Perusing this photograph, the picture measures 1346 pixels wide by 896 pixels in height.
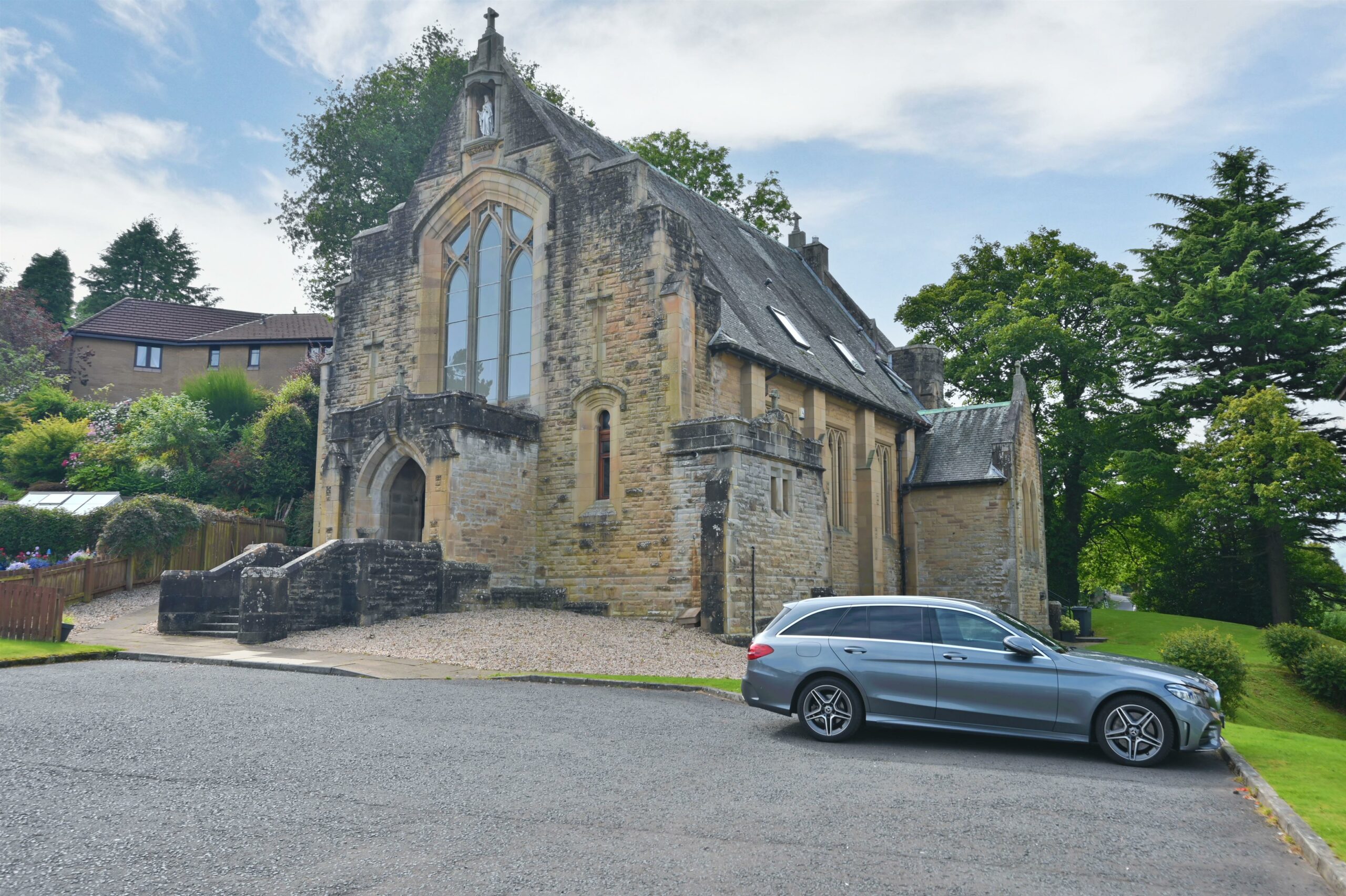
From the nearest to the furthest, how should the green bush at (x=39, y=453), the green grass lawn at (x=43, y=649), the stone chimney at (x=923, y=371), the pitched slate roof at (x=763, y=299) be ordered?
the green grass lawn at (x=43, y=649), the pitched slate roof at (x=763, y=299), the green bush at (x=39, y=453), the stone chimney at (x=923, y=371)

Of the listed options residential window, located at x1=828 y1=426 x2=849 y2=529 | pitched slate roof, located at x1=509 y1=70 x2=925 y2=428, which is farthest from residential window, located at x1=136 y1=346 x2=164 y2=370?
Result: residential window, located at x1=828 y1=426 x2=849 y2=529

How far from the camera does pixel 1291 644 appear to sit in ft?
74.4

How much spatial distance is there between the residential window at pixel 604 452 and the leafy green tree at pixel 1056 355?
1960 centimetres

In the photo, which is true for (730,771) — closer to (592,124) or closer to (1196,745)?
(1196,745)

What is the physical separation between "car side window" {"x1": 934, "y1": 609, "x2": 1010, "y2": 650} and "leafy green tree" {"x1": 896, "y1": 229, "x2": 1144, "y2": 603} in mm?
27726

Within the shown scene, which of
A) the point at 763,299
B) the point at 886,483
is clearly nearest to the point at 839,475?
the point at 886,483

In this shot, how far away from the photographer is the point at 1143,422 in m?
35.0

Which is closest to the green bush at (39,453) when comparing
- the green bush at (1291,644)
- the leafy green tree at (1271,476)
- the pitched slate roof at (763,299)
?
the pitched slate roof at (763,299)

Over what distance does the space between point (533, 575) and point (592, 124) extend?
78.2 feet

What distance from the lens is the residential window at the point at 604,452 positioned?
74.4ft

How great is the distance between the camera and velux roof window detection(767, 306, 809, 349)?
2747 centimetres

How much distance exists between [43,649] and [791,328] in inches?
764

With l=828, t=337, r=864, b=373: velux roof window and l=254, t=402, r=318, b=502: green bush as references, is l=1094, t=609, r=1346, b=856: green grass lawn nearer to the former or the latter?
l=828, t=337, r=864, b=373: velux roof window

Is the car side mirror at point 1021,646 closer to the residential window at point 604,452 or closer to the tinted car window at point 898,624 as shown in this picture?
the tinted car window at point 898,624
